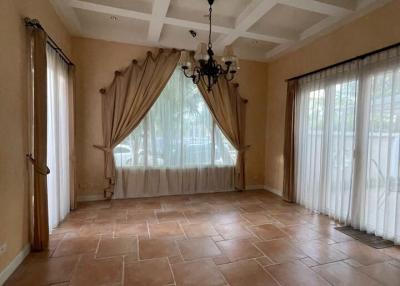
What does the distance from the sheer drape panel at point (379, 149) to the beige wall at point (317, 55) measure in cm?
27

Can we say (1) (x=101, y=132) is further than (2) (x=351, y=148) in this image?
Yes

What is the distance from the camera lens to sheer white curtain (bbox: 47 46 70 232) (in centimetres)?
288

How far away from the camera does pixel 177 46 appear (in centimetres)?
446

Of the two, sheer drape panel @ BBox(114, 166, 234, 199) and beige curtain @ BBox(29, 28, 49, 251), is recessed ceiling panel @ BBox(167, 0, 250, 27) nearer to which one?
beige curtain @ BBox(29, 28, 49, 251)

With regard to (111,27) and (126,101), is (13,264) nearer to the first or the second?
(126,101)

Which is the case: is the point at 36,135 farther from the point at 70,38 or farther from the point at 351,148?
the point at 351,148

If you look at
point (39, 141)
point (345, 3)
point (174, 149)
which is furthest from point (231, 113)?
point (39, 141)

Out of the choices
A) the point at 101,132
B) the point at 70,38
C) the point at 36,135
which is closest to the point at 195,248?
the point at 36,135

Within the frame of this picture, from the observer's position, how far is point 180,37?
13.9 ft

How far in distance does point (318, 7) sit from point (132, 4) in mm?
2525

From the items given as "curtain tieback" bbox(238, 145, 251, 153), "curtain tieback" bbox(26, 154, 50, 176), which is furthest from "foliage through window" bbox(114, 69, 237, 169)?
"curtain tieback" bbox(26, 154, 50, 176)

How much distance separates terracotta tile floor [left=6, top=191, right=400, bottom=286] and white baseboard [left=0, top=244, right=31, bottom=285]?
0.18ft

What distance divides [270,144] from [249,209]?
183 centimetres

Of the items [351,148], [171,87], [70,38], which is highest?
[70,38]
